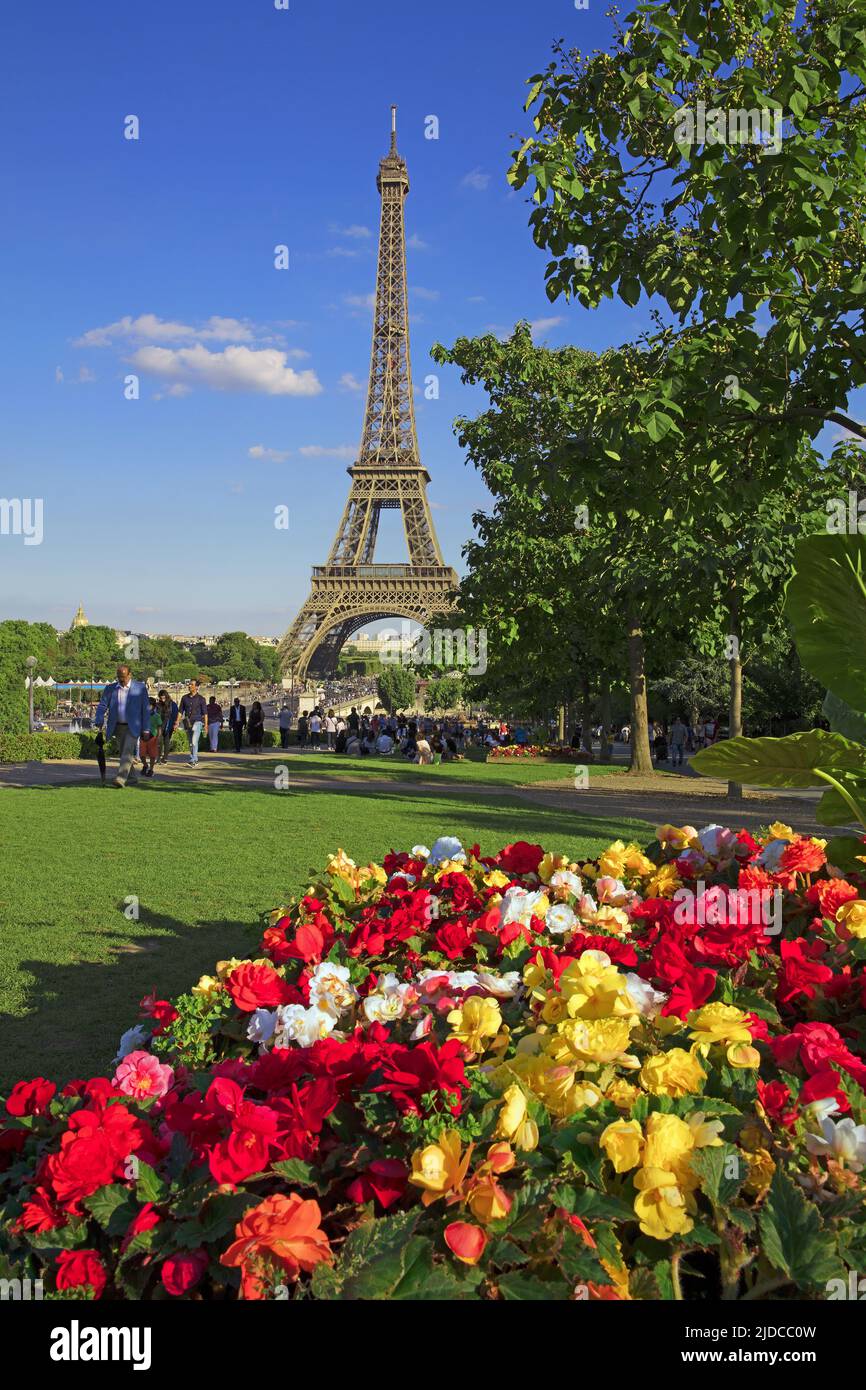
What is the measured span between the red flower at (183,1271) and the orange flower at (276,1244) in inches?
3.2

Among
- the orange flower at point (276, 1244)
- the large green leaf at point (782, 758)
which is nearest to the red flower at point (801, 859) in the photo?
the large green leaf at point (782, 758)

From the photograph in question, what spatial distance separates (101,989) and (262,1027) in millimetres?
3101

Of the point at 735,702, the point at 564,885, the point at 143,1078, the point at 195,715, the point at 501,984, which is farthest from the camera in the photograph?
the point at 195,715

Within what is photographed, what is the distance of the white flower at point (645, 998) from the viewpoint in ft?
8.36

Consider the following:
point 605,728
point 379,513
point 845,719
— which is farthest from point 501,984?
point 379,513

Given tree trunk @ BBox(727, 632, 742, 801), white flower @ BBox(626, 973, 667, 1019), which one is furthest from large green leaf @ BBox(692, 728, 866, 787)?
tree trunk @ BBox(727, 632, 742, 801)

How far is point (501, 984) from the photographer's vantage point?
2807 millimetres

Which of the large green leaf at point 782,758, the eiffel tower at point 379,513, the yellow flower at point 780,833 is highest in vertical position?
the eiffel tower at point 379,513

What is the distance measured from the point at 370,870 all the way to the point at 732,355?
4643 mm

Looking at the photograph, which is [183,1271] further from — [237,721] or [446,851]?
[237,721]

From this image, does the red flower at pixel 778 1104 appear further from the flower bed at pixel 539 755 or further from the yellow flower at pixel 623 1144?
the flower bed at pixel 539 755

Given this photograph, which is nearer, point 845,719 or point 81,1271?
point 81,1271

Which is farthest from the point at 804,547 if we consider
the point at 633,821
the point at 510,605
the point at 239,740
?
the point at 239,740
